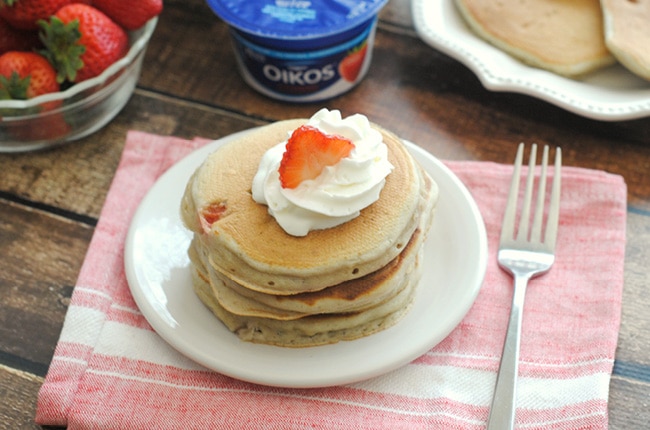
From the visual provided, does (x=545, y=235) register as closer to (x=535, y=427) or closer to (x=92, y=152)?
(x=535, y=427)

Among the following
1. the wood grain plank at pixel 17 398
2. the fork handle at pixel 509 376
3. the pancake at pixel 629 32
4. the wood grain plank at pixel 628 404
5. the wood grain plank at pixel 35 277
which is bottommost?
the wood grain plank at pixel 17 398

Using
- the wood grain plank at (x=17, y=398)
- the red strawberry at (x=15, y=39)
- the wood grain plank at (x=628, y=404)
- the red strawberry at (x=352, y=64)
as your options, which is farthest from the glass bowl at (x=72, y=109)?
the wood grain plank at (x=628, y=404)

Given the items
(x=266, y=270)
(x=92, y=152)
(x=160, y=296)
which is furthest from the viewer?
(x=92, y=152)

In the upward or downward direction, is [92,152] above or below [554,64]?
below

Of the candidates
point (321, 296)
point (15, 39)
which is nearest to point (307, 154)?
point (321, 296)

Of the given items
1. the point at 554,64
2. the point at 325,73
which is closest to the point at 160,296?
the point at 325,73

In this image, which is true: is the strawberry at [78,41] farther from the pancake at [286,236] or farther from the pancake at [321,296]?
the pancake at [321,296]

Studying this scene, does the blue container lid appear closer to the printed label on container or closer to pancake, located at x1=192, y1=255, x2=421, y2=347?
the printed label on container
